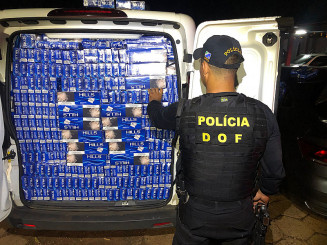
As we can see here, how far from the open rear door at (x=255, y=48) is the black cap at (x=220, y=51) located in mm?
290

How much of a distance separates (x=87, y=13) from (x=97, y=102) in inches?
31.4

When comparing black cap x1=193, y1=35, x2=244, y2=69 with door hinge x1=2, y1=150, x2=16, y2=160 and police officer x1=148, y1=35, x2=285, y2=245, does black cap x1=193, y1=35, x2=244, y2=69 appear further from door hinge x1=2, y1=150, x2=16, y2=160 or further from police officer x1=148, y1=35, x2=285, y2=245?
door hinge x1=2, y1=150, x2=16, y2=160

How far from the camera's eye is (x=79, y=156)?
8.07 feet

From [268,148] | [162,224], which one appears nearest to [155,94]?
[268,148]

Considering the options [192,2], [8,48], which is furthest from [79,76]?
[192,2]

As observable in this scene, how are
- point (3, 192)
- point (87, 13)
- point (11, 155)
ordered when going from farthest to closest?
1. point (11, 155)
2. point (3, 192)
3. point (87, 13)

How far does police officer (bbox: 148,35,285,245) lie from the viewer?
166cm

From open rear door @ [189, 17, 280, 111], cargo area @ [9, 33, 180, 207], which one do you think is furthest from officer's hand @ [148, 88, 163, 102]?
open rear door @ [189, 17, 280, 111]

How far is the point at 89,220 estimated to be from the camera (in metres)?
2.31

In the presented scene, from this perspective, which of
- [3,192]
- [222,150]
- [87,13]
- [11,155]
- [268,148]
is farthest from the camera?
[11,155]

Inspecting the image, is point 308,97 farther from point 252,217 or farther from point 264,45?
point 252,217

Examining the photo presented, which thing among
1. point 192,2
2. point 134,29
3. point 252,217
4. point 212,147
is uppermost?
point 192,2

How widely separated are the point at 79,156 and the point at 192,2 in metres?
20.3

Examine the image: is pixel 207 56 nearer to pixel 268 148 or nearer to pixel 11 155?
pixel 268 148
